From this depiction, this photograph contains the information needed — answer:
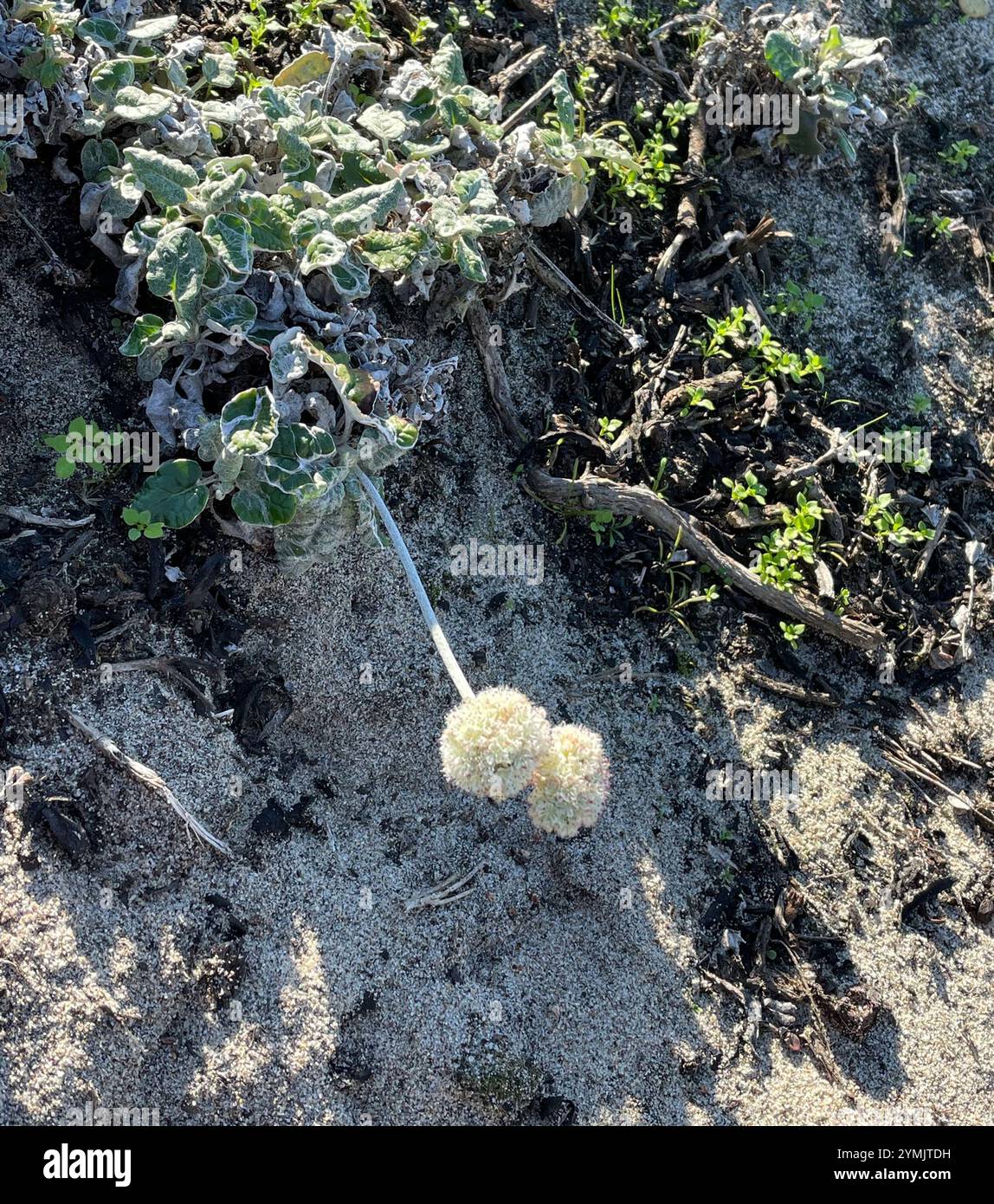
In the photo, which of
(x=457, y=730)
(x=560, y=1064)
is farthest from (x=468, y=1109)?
(x=457, y=730)

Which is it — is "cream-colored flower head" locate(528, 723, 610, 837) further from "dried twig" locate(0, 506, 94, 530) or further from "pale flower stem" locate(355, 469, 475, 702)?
"dried twig" locate(0, 506, 94, 530)

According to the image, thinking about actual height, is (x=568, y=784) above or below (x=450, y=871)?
above
